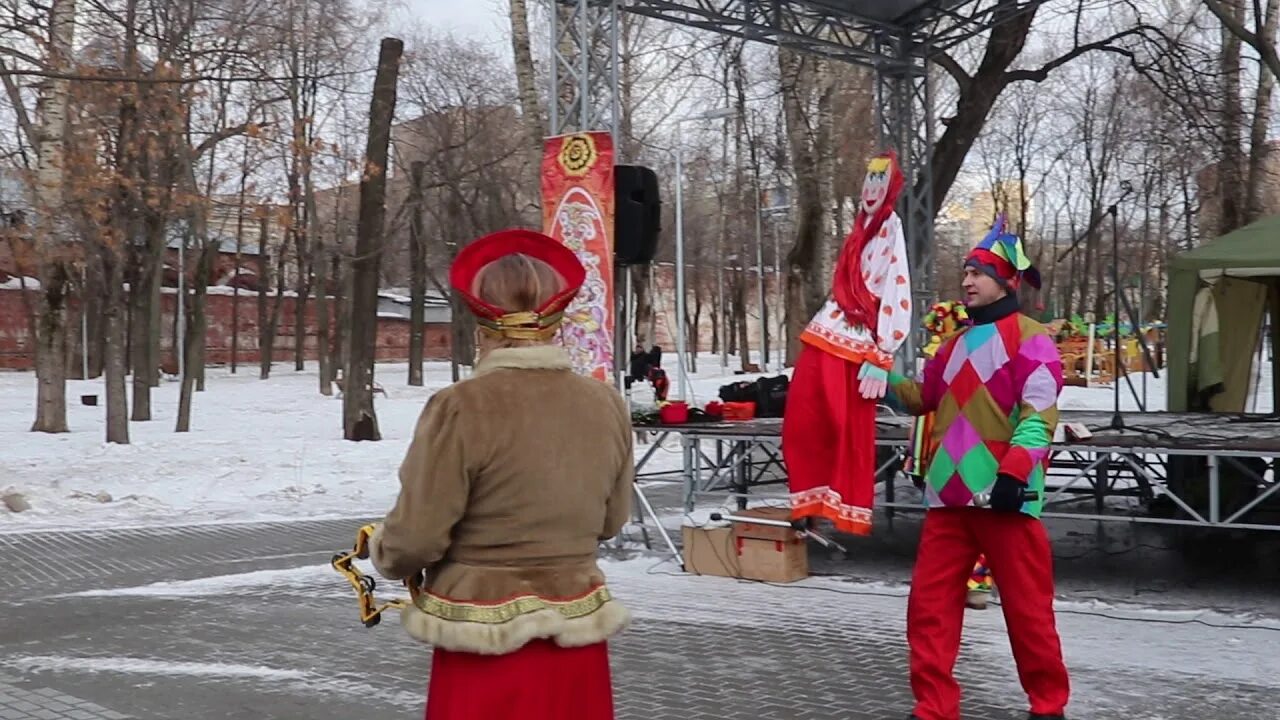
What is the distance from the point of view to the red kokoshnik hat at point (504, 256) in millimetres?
3326

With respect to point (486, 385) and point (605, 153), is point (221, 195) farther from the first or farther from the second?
point (486, 385)

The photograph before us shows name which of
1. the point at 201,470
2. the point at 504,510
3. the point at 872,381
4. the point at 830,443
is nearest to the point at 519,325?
the point at 504,510

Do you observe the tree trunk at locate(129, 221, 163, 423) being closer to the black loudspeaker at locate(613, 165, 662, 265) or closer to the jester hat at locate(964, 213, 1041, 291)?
the black loudspeaker at locate(613, 165, 662, 265)

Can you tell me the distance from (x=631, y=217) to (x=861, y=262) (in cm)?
220

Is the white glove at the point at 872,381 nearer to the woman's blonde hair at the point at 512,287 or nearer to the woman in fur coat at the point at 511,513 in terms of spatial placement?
the woman in fur coat at the point at 511,513

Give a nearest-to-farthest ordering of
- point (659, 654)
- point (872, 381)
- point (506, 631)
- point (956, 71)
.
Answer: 1. point (506, 631)
2. point (659, 654)
3. point (872, 381)
4. point (956, 71)

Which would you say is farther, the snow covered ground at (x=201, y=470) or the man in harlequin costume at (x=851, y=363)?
the snow covered ground at (x=201, y=470)

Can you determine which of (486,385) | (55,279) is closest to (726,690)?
(486,385)

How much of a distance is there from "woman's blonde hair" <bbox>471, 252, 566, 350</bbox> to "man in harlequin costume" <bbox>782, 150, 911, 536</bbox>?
498 centimetres

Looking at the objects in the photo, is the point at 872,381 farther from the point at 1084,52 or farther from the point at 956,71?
the point at 956,71

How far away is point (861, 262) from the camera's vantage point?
332 inches

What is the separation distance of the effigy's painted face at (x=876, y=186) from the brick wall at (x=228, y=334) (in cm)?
3719

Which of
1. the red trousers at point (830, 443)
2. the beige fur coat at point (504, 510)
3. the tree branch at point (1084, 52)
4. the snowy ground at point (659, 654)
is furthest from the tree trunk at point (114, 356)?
the beige fur coat at point (504, 510)

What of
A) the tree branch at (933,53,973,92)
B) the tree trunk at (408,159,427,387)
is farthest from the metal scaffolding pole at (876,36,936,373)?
the tree trunk at (408,159,427,387)
